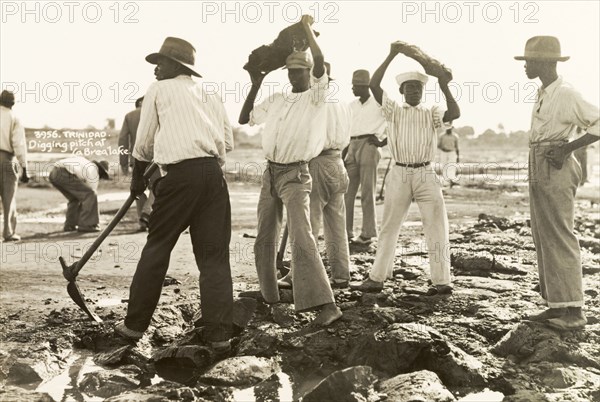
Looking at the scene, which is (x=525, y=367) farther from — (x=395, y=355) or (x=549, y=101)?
(x=549, y=101)

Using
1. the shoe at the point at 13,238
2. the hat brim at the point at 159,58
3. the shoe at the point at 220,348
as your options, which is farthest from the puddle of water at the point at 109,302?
the shoe at the point at 13,238

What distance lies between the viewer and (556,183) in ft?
16.2

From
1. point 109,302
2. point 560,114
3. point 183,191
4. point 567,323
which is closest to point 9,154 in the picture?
point 109,302

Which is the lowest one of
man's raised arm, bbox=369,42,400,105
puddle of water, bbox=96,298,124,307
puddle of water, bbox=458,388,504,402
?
puddle of water, bbox=458,388,504,402

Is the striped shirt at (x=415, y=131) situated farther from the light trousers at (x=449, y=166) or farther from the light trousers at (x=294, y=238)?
the light trousers at (x=449, y=166)

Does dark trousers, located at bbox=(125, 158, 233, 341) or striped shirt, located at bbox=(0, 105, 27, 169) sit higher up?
striped shirt, located at bbox=(0, 105, 27, 169)

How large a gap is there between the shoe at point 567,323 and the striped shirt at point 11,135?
23.7ft

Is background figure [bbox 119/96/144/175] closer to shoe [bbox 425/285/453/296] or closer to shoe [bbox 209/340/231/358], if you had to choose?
shoe [bbox 425/285/453/296]

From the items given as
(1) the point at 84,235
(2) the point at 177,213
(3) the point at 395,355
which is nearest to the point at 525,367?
(3) the point at 395,355

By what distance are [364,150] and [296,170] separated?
12.9 ft

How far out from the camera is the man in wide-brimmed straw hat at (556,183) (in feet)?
16.1

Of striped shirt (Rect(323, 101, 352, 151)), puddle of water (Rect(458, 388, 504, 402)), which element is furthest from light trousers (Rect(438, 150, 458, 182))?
puddle of water (Rect(458, 388, 504, 402))

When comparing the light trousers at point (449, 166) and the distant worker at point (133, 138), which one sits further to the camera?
the light trousers at point (449, 166)

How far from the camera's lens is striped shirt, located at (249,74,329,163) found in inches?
199
